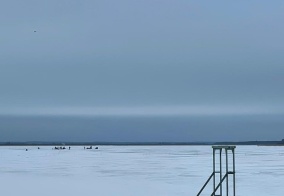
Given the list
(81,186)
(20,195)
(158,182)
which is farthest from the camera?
(158,182)

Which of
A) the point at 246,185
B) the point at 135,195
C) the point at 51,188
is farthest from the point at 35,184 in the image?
the point at 246,185

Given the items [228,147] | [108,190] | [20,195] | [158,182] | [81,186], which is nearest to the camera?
[228,147]

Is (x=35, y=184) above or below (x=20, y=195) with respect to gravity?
above

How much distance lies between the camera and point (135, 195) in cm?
3484

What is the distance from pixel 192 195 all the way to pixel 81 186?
8302 millimetres

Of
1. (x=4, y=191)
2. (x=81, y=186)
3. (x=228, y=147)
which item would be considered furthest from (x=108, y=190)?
(x=228, y=147)

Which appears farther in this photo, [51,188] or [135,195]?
[51,188]

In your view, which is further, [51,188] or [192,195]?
[51,188]

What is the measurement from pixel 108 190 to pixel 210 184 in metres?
7.16

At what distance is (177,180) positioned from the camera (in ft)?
150

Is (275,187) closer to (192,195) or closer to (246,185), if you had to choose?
(246,185)

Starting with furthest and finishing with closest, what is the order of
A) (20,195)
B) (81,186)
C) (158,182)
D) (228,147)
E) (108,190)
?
(158,182) < (81,186) < (108,190) < (20,195) < (228,147)

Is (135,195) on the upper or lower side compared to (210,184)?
lower

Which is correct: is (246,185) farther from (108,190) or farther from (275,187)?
(108,190)
